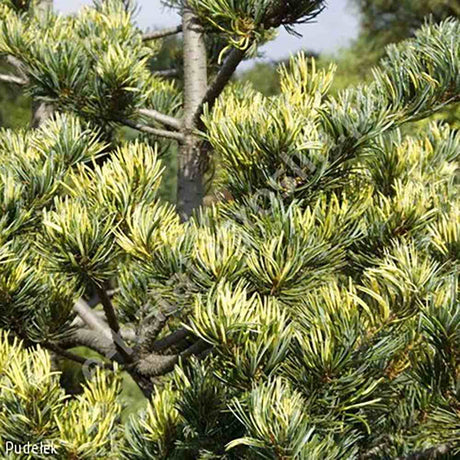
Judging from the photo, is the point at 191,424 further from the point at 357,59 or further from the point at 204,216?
the point at 357,59

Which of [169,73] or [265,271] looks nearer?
[265,271]

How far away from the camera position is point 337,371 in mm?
666

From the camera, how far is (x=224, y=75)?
3.16 ft

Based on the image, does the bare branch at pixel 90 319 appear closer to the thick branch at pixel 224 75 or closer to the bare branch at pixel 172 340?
the bare branch at pixel 172 340

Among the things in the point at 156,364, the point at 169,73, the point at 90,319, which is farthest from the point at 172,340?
the point at 169,73

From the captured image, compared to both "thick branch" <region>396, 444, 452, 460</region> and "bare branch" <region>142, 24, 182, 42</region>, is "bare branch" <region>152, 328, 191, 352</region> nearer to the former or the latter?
"thick branch" <region>396, 444, 452, 460</region>

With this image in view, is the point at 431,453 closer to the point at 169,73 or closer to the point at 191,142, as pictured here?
the point at 191,142

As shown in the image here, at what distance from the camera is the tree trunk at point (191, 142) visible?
3.60ft

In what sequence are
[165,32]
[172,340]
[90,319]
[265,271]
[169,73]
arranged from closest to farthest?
[265,271] < [172,340] < [90,319] < [165,32] < [169,73]

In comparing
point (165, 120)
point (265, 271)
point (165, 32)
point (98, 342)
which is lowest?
point (98, 342)

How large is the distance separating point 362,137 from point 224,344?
245 mm

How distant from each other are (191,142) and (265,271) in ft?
1.43

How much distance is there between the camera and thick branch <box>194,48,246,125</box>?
93 cm

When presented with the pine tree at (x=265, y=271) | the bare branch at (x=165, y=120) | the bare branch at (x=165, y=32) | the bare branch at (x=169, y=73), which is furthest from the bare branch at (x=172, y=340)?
the bare branch at (x=169, y=73)
